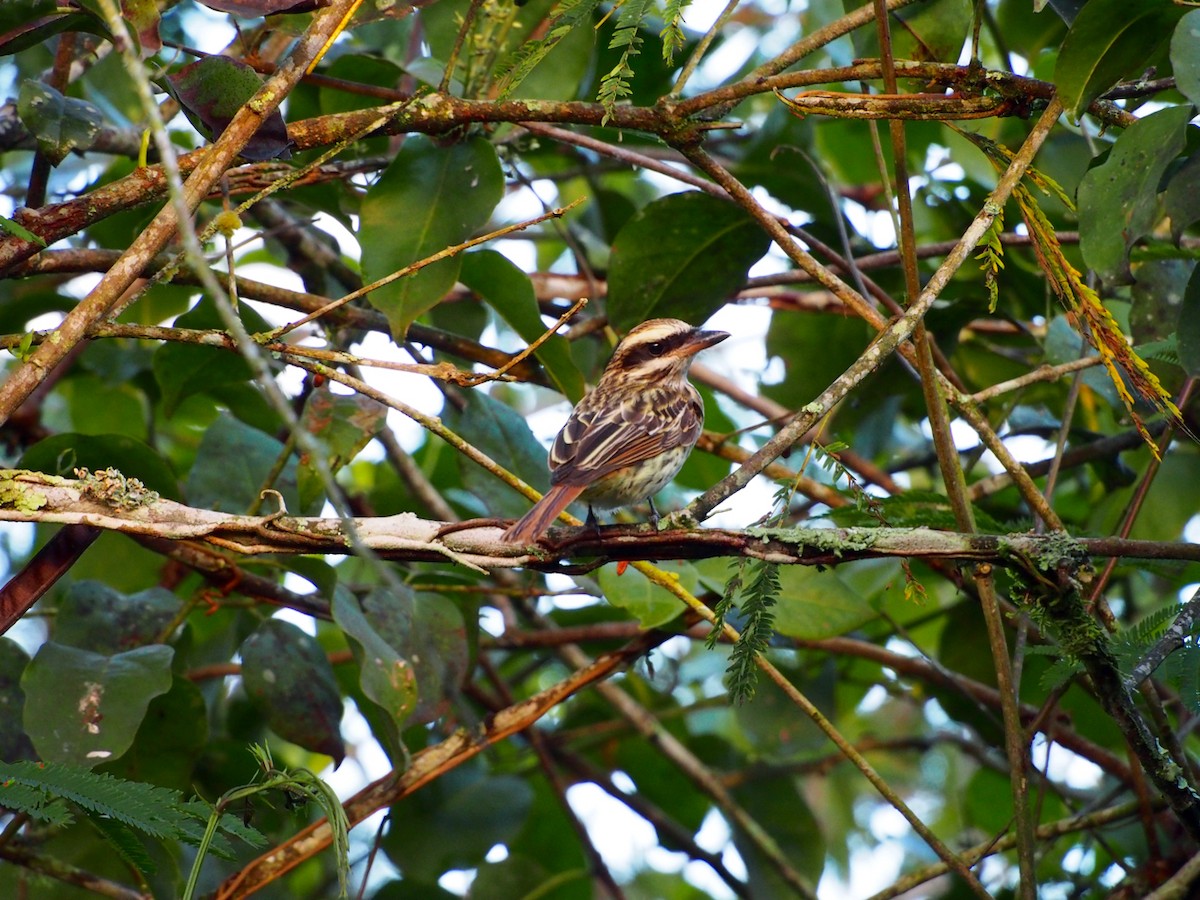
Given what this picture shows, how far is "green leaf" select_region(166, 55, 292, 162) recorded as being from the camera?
279 centimetres

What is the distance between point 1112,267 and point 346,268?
2866 mm

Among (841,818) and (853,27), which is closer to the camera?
(853,27)

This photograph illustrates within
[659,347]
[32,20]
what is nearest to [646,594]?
[659,347]

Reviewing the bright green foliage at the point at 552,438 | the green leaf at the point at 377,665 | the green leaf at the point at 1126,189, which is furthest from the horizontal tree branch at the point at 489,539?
the green leaf at the point at 1126,189

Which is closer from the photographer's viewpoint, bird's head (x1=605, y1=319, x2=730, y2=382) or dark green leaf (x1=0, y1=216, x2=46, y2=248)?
dark green leaf (x1=0, y1=216, x2=46, y2=248)

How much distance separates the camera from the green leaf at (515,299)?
12.4 ft

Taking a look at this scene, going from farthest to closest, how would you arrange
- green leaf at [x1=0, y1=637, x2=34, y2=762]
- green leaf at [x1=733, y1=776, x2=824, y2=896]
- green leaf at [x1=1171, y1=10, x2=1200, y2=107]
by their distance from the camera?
1. green leaf at [x1=733, y1=776, x2=824, y2=896]
2. green leaf at [x1=0, y1=637, x2=34, y2=762]
3. green leaf at [x1=1171, y1=10, x2=1200, y2=107]

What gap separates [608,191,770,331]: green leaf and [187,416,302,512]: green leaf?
1309 mm

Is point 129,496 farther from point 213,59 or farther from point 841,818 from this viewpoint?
point 841,818

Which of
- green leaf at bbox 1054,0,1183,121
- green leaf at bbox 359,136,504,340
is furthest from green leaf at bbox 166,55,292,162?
green leaf at bbox 1054,0,1183,121

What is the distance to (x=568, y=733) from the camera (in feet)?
16.6

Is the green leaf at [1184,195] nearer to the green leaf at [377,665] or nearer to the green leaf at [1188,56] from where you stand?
the green leaf at [1188,56]

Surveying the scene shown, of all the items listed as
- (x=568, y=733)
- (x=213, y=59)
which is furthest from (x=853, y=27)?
(x=568, y=733)

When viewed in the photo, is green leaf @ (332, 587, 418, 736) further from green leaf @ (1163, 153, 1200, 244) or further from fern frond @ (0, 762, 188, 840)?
green leaf @ (1163, 153, 1200, 244)
